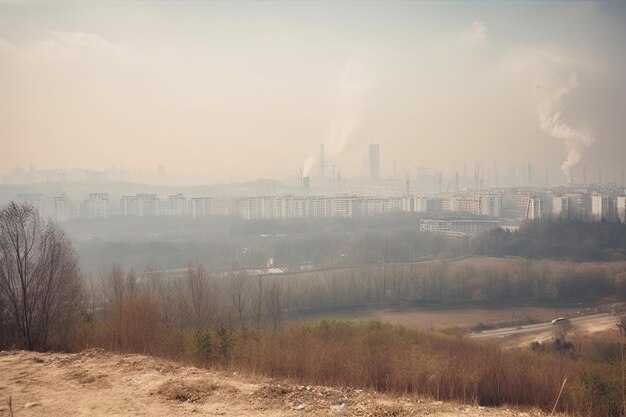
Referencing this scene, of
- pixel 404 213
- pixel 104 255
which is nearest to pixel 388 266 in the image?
pixel 404 213

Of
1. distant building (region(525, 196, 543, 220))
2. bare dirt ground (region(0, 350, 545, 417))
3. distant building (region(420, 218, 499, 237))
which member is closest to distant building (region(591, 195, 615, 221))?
distant building (region(525, 196, 543, 220))

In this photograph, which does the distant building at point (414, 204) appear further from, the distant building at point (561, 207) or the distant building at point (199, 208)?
the distant building at point (199, 208)

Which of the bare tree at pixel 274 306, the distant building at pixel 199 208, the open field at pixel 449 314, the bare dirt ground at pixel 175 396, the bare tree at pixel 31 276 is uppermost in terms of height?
the distant building at pixel 199 208

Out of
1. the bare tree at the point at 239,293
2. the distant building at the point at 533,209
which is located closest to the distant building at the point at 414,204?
the distant building at the point at 533,209

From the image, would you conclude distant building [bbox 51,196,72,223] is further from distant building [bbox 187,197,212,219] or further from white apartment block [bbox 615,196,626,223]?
white apartment block [bbox 615,196,626,223]

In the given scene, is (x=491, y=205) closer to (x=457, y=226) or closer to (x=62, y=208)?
(x=457, y=226)

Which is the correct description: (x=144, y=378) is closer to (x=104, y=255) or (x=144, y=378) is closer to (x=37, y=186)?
(x=104, y=255)
